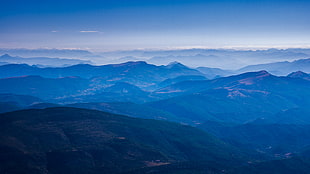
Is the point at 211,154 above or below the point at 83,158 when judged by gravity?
below

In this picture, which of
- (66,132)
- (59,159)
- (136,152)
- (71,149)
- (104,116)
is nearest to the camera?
(59,159)

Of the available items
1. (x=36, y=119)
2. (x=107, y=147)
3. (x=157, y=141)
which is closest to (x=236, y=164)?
(x=157, y=141)

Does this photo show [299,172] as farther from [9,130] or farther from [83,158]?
[9,130]

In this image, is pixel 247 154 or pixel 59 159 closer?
pixel 59 159

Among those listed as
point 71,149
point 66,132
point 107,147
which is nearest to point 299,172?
point 107,147

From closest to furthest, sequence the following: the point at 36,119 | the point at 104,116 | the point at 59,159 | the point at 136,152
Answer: the point at 59,159 < the point at 136,152 < the point at 36,119 < the point at 104,116

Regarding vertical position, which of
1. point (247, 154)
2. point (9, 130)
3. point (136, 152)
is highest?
point (9, 130)
